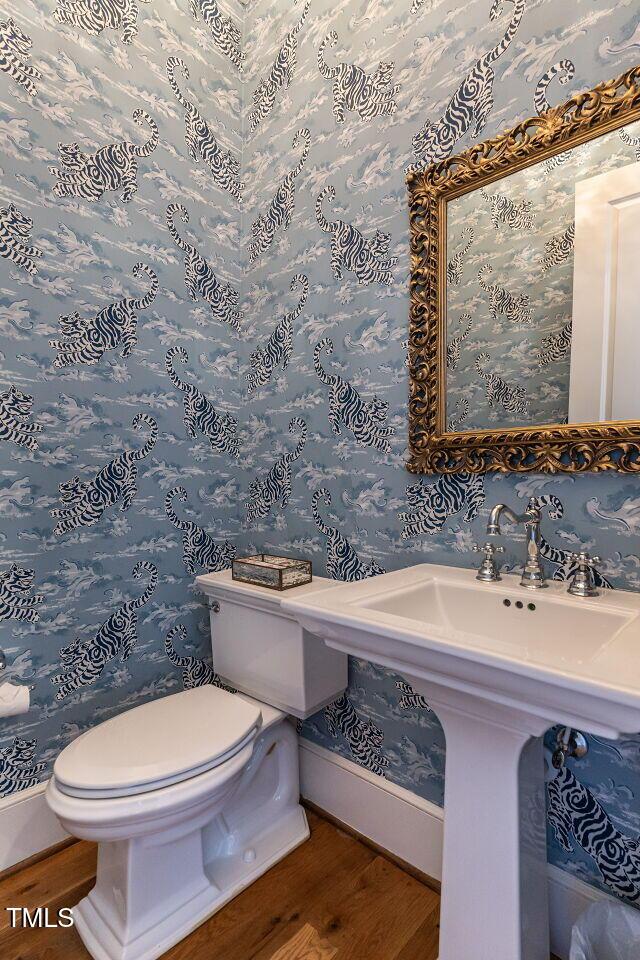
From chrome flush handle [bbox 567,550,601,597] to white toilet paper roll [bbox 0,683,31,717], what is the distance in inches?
53.2

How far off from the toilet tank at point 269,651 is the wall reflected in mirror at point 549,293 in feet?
2.39

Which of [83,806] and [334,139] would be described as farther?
[334,139]

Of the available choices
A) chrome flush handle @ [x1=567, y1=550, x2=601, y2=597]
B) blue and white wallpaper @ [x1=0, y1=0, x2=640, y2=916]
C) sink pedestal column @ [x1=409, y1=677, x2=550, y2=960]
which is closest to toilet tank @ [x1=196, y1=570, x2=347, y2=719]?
blue and white wallpaper @ [x1=0, y1=0, x2=640, y2=916]

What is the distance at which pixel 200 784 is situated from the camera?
1.11m

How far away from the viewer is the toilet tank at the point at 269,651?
4.64 feet

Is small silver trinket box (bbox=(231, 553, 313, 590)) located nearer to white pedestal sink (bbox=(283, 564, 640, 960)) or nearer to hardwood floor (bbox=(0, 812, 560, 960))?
white pedestal sink (bbox=(283, 564, 640, 960))

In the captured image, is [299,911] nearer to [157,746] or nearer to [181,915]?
A: [181,915]

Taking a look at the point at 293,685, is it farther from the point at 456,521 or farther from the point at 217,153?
the point at 217,153

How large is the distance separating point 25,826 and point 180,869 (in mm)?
517

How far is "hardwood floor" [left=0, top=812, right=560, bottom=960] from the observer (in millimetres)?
1137

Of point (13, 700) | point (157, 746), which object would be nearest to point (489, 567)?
point (157, 746)

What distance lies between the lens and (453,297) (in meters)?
1.27

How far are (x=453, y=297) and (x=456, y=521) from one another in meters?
0.58

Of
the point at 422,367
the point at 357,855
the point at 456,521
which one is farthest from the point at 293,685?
the point at 422,367
